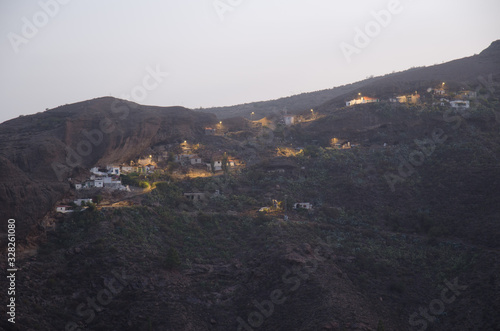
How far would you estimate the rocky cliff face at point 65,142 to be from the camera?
2531cm

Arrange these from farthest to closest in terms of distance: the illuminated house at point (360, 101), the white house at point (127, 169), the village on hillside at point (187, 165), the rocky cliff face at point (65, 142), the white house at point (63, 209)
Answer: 1. the illuminated house at point (360, 101)
2. the white house at point (127, 169)
3. the village on hillside at point (187, 165)
4. the white house at point (63, 209)
5. the rocky cliff face at point (65, 142)

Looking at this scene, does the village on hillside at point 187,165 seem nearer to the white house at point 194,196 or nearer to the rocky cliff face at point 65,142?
the white house at point 194,196

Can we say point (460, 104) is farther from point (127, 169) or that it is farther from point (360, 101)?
point (127, 169)

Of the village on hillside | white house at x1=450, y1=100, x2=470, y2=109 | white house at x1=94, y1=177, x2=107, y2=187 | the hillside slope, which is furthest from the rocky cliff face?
white house at x1=450, y1=100, x2=470, y2=109

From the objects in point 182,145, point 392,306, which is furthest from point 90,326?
point 182,145

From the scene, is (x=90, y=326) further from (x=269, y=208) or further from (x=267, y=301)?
(x=269, y=208)

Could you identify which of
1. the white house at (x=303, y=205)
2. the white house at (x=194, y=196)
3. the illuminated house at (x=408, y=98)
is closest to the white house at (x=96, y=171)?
the white house at (x=194, y=196)

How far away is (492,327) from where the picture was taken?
65.7 feet

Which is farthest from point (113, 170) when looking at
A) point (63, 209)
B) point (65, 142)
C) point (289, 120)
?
point (289, 120)

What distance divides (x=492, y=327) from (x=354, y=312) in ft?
19.2

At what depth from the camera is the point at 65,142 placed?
36188 millimetres

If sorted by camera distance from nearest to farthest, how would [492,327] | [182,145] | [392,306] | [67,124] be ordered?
[492,327]
[392,306]
[67,124]
[182,145]

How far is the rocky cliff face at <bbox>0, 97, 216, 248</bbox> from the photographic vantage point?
25.3 metres

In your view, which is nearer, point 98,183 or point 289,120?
point 98,183
